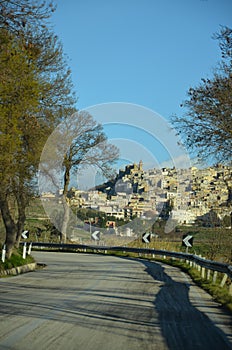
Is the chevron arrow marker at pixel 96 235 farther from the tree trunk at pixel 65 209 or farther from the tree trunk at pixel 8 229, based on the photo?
the tree trunk at pixel 8 229

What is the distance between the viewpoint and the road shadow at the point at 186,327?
7871 millimetres

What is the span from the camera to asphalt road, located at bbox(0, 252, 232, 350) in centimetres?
764

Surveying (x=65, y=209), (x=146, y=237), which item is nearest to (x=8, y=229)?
(x=65, y=209)

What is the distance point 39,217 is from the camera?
157 ft

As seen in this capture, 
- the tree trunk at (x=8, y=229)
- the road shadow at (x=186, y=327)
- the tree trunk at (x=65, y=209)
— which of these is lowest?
the road shadow at (x=186, y=327)

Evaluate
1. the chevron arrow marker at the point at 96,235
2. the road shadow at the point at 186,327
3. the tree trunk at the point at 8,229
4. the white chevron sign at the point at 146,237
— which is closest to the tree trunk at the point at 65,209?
the chevron arrow marker at the point at 96,235

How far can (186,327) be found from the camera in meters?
9.43

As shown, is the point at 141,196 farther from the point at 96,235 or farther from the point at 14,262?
the point at 14,262

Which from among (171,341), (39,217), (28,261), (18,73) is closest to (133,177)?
(39,217)

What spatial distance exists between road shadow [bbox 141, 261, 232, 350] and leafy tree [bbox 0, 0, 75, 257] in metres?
6.11

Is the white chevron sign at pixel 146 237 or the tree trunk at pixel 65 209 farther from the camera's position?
the white chevron sign at pixel 146 237

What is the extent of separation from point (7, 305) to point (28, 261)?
1524 centimetres

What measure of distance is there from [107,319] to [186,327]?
1368 mm

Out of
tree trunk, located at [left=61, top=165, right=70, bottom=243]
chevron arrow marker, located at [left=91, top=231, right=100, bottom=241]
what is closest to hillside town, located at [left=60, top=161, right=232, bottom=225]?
tree trunk, located at [left=61, top=165, right=70, bottom=243]
